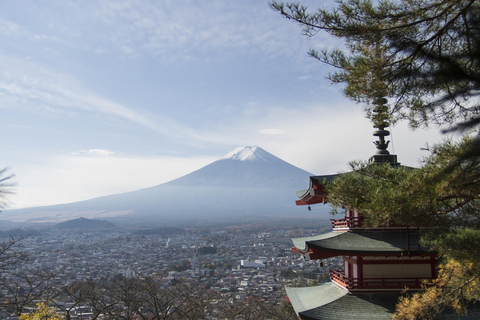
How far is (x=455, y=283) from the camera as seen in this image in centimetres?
559

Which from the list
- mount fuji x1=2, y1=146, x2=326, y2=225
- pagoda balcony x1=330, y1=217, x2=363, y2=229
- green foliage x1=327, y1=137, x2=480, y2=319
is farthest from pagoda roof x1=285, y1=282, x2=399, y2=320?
mount fuji x1=2, y1=146, x2=326, y2=225

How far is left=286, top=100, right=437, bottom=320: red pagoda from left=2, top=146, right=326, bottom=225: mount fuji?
116365mm

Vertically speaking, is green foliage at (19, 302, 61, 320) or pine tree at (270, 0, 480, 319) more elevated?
pine tree at (270, 0, 480, 319)

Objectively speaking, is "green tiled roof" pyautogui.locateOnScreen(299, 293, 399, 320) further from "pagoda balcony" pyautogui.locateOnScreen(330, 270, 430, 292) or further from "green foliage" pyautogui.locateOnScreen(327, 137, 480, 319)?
"green foliage" pyautogui.locateOnScreen(327, 137, 480, 319)

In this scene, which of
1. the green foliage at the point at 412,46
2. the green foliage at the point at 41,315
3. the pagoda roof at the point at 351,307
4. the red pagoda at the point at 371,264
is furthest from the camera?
the green foliage at the point at 41,315

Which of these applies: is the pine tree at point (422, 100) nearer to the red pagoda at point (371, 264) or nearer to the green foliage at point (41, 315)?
the red pagoda at point (371, 264)

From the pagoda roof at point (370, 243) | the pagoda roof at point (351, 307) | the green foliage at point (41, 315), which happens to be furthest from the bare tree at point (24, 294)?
the pagoda roof at point (370, 243)

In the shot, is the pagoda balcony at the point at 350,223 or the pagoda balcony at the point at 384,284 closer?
the pagoda balcony at the point at 384,284

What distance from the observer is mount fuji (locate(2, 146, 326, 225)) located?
434 feet

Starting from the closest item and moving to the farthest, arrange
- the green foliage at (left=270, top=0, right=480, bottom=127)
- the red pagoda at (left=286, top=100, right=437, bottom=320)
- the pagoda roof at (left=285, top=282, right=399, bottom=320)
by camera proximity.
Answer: the green foliage at (left=270, top=0, right=480, bottom=127) < the pagoda roof at (left=285, top=282, right=399, bottom=320) < the red pagoda at (left=286, top=100, right=437, bottom=320)

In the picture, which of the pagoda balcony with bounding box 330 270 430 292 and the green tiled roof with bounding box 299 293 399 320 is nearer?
the green tiled roof with bounding box 299 293 399 320

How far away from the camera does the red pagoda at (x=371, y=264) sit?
669cm

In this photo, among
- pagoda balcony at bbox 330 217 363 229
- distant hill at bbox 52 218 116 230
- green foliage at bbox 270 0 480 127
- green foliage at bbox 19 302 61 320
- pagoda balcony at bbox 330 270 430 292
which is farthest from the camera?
distant hill at bbox 52 218 116 230

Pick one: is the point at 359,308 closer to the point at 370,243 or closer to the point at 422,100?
the point at 370,243
